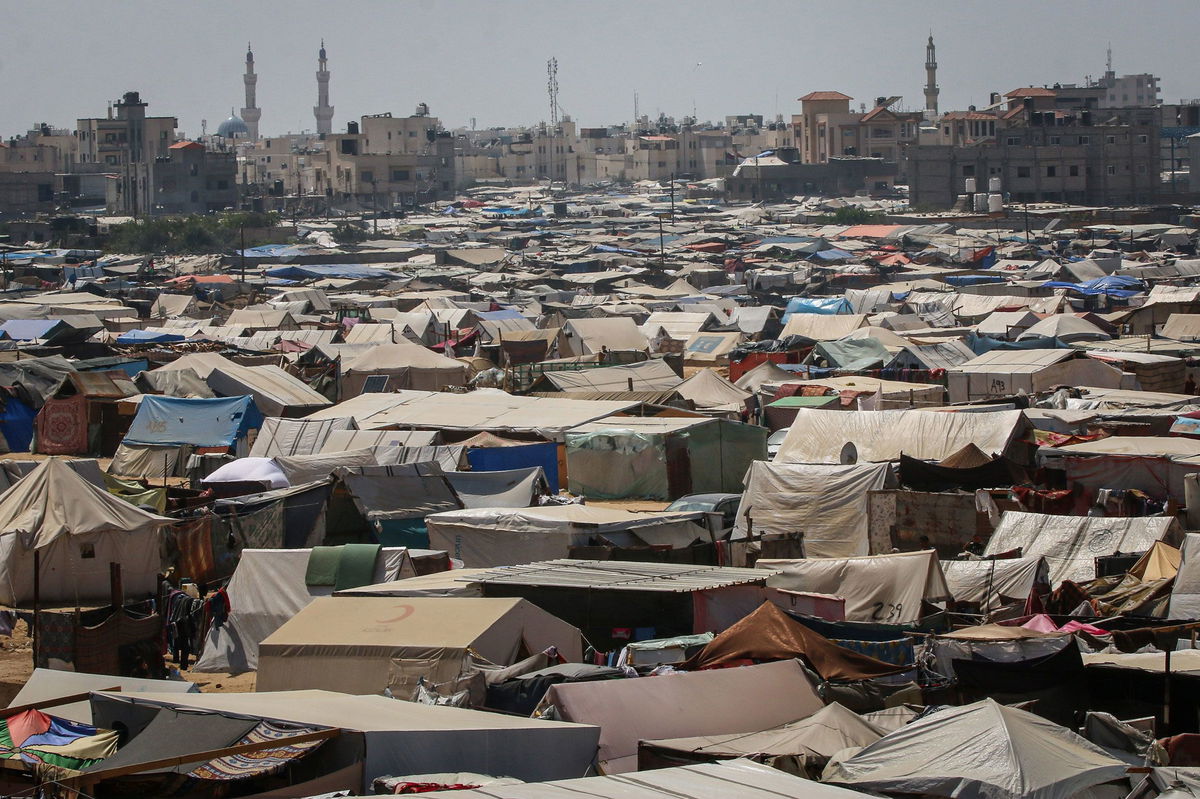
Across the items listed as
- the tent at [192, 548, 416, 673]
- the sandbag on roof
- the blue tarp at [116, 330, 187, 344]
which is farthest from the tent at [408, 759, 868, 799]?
the blue tarp at [116, 330, 187, 344]

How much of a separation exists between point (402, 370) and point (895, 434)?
9529mm

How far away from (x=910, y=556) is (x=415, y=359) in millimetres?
13636

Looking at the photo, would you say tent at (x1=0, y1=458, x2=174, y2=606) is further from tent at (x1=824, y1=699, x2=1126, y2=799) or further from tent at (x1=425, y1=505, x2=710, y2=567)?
tent at (x1=824, y1=699, x2=1126, y2=799)

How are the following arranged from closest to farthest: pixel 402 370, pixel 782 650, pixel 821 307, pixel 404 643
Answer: pixel 782 650 → pixel 404 643 → pixel 402 370 → pixel 821 307

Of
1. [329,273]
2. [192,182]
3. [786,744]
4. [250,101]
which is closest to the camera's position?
[786,744]

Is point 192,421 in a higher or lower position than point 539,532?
higher

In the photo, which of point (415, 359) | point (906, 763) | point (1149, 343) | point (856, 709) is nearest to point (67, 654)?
point (856, 709)

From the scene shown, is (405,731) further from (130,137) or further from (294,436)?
(130,137)

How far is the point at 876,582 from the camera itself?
36.3ft

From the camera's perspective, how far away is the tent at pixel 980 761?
260 inches

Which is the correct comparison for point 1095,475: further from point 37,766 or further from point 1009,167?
point 1009,167

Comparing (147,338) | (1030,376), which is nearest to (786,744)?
(1030,376)

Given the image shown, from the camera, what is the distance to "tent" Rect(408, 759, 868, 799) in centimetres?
608

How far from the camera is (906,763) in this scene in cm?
686
